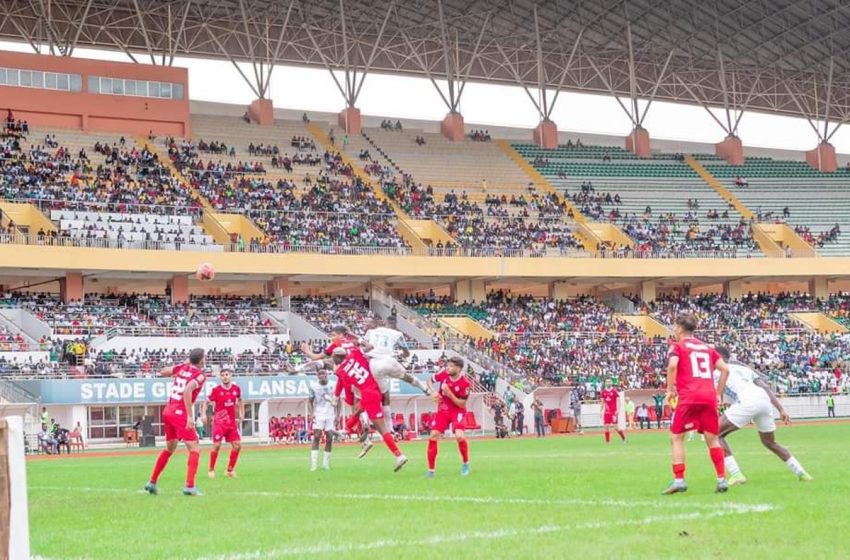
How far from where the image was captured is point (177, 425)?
1664cm

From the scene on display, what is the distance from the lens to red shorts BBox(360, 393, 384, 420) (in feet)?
63.7

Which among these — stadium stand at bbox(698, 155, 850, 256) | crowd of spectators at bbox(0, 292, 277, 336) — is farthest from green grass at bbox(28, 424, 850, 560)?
stadium stand at bbox(698, 155, 850, 256)

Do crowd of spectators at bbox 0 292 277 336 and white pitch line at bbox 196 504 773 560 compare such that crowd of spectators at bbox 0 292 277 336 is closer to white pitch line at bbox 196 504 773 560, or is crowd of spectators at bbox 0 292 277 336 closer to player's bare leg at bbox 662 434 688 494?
player's bare leg at bbox 662 434 688 494

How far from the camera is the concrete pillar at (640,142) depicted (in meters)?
82.8

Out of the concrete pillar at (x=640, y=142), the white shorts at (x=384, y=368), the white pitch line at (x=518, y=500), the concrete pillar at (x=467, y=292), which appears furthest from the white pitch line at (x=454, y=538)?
the concrete pillar at (x=640, y=142)

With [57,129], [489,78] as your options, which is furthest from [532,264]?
[57,129]

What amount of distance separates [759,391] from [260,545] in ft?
24.5

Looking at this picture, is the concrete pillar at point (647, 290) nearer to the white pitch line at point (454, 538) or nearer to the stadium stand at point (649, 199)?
the stadium stand at point (649, 199)

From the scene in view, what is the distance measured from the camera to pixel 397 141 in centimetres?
7838

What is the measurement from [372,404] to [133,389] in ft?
99.1

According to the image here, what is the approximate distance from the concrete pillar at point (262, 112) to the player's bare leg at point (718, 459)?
63.4 metres

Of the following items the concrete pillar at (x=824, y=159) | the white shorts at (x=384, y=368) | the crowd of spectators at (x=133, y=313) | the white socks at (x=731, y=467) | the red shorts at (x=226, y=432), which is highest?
the concrete pillar at (x=824, y=159)

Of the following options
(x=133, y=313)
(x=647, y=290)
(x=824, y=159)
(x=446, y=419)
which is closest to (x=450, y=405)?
(x=446, y=419)

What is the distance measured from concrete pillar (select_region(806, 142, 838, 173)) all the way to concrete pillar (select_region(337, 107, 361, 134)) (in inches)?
1243
